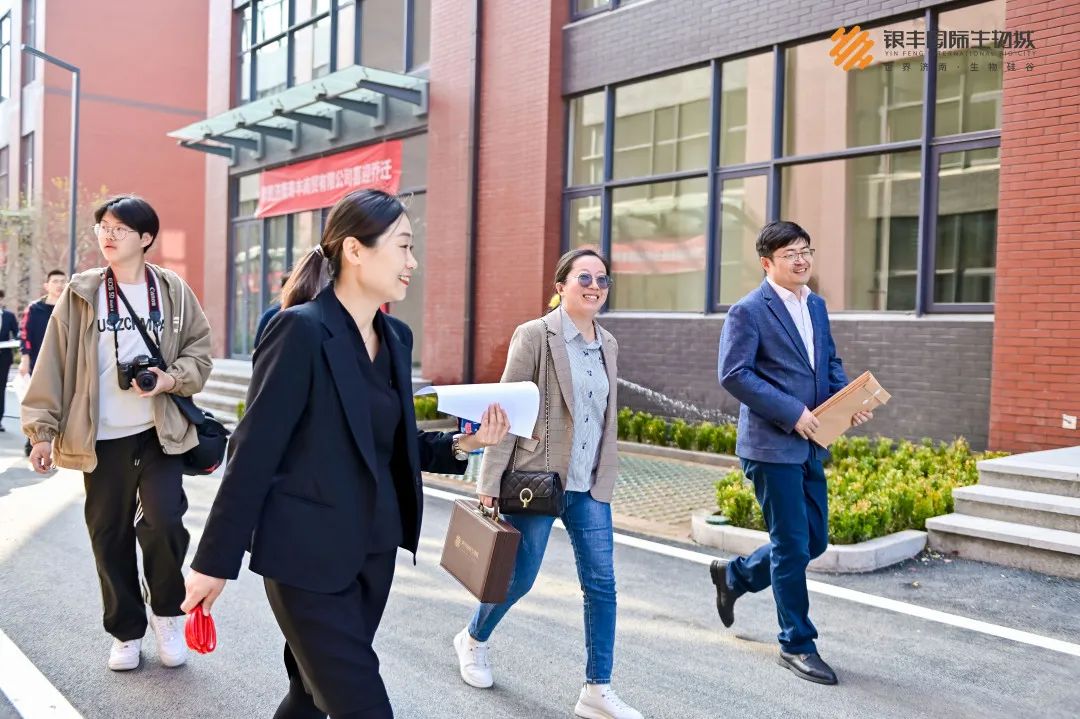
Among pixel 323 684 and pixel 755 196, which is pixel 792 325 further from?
pixel 755 196

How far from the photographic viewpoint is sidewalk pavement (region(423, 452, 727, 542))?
772 cm

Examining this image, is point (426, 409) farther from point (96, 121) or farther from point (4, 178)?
point (4, 178)

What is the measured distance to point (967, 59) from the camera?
32.5ft

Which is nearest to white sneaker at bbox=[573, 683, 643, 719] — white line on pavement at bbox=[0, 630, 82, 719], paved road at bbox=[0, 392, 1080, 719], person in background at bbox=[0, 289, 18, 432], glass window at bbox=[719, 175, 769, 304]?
paved road at bbox=[0, 392, 1080, 719]

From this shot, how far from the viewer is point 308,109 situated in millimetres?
18188

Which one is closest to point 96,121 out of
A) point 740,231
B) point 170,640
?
point 740,231

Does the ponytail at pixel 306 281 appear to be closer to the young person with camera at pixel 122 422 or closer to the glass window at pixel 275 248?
the young person with camera at pixel 122 422

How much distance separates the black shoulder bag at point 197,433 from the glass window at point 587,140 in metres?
10.1

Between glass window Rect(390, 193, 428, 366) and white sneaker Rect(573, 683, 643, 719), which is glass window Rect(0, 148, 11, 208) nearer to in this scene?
glass window Rect(390, 193, 428, 366)

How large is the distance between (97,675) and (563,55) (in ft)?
38.9

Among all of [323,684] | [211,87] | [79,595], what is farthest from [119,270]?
[211,87]

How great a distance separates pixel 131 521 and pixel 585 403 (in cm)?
206

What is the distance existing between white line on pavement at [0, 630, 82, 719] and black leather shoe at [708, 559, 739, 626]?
9.78 ft

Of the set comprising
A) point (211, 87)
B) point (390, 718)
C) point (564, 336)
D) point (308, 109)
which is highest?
point (211, 87)
